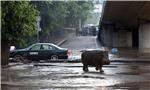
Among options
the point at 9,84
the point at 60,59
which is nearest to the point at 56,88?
the point at 9,84

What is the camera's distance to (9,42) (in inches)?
1110

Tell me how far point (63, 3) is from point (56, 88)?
52677 millimetres

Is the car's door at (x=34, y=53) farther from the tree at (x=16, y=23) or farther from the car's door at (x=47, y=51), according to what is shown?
the tree at (x=16, y=23)

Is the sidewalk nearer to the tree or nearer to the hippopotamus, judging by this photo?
the tree

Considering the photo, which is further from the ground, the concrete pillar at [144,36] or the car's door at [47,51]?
the car's door at [47,51]

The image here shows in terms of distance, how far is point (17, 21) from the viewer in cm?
2684

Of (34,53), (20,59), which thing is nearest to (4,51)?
(20,59)

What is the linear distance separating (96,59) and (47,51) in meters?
11.8

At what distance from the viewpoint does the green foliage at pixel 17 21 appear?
2631 cm

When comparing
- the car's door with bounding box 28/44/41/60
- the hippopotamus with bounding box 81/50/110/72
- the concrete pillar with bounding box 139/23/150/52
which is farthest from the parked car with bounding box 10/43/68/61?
the concrete pillar with bounding box 139/23/150/52

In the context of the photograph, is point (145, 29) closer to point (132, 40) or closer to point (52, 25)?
point (52, 25)

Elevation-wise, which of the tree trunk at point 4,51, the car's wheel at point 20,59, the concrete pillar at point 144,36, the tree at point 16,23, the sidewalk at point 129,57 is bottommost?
the concrete pillar at point 144,36

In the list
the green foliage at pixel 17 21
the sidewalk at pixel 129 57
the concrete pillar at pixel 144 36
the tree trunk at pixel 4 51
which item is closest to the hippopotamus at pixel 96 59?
the green foliage at pixel 17 21

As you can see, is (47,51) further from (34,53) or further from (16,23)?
(16,23)
